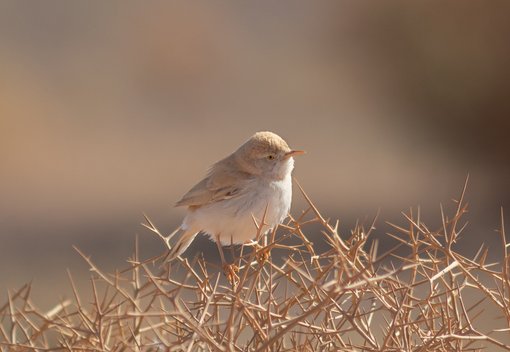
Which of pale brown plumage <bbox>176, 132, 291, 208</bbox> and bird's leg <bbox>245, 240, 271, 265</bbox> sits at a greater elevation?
bird's leg <bbox>245, 240, 271, 265</bbox>

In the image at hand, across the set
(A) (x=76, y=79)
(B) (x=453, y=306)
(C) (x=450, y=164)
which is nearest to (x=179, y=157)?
(A) (x=76, y=79)

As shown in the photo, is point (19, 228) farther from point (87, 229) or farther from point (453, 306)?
point (453, 306)

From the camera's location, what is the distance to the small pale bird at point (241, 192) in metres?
3.33

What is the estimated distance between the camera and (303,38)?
23.6 m

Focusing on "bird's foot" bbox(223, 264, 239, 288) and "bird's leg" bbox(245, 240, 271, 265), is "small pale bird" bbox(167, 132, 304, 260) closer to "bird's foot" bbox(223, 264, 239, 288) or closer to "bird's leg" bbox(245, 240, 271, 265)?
"bird's foot" bbox(223, 264, 239, 288)

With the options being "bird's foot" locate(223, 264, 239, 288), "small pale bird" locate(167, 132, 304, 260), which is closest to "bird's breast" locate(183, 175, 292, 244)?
"small pale bird" locate(167, 132, 304, 260)

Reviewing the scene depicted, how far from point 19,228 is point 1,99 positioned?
98.8 inches

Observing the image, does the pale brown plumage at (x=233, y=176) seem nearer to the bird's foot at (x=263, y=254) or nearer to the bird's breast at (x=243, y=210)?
the bird's breast at (x=243, y=210)

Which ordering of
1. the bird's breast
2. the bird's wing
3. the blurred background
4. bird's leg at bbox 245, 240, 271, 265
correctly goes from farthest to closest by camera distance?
1. the blurred background
2. the bird's wing
3. the bird's breast
4. bird's leg at bbox 245, 240, 271, 265

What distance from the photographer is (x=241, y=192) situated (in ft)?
11.3

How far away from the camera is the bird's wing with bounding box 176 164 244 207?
3.44 metres

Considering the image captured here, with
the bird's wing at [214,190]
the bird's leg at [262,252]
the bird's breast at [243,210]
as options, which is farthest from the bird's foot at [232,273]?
the bird's wing at [214,190]

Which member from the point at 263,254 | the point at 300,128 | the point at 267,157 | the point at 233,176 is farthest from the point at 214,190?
the point at 300,128

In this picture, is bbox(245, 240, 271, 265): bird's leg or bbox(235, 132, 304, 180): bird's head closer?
bbox(245, 240, 271, 265): bird's leg
